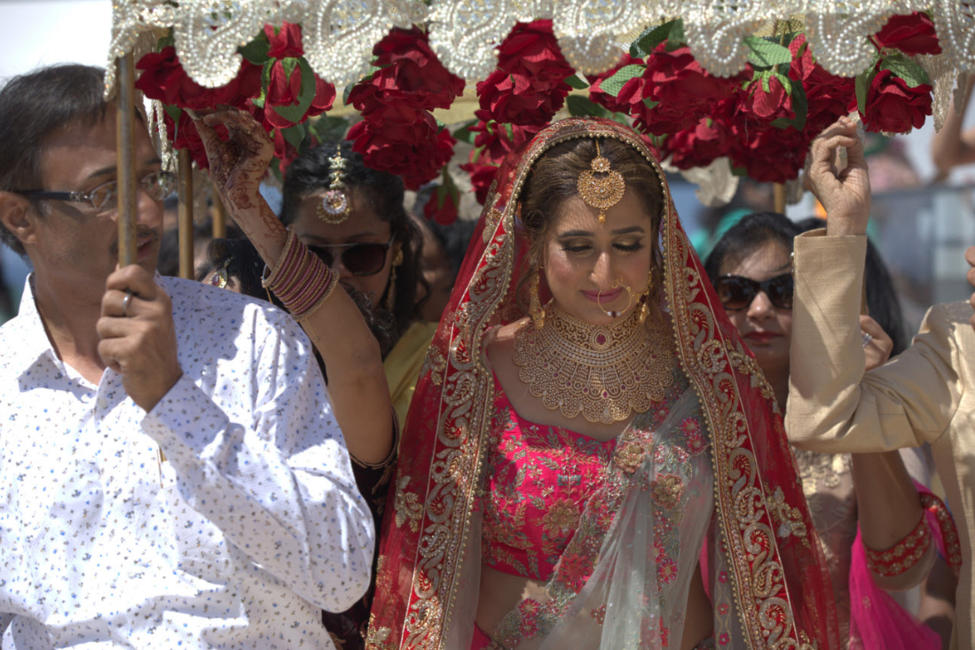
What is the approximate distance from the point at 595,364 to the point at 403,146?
855mm

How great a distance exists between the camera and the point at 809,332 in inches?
96.3

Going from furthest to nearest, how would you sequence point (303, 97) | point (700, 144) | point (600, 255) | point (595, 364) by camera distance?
point (700, 144) < point (595, 364) < point (600, 255) < point (303, 97)

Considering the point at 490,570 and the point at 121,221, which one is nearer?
the point at 121,221

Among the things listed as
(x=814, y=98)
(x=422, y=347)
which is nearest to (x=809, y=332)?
(x=814, y=98)

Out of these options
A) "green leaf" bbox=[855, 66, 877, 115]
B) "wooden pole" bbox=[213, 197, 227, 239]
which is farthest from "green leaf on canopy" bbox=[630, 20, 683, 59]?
"wooden pole" bbox=[213, 197, 227, 239]

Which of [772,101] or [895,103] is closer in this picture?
[895,103]

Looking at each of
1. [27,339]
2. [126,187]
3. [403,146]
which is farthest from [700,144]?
[27,339]

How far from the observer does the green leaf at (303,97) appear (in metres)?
2.19

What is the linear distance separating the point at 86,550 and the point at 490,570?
1050mm

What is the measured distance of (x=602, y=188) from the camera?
2600 millimetres

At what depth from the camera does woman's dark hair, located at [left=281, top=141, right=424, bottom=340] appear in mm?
3354

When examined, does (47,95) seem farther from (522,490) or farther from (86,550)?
(522,490)

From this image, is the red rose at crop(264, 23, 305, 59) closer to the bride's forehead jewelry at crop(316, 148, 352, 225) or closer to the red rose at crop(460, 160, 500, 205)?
the bride's forehead jewelry at crop(316, 148, 352, 225)

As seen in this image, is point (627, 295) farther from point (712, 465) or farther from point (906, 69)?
point (906, 69)
